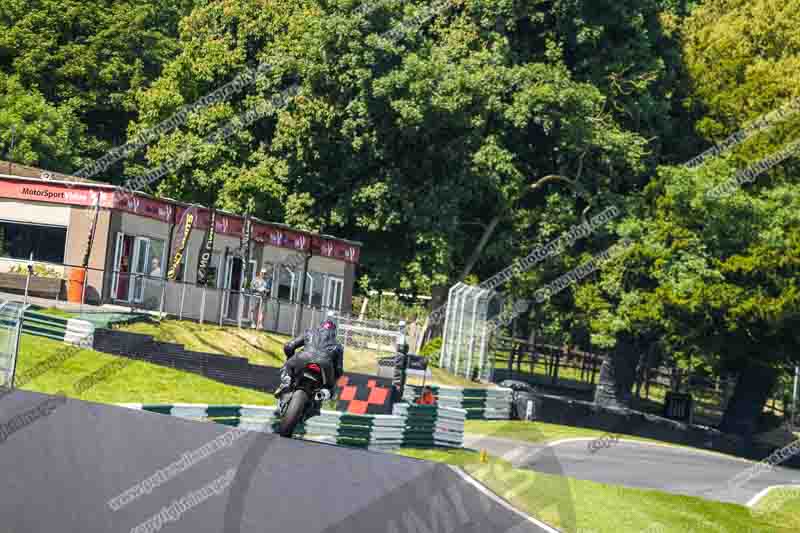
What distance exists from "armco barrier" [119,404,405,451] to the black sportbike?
7.18 ft

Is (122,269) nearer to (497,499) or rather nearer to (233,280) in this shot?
(233,280)

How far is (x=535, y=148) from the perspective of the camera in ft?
147

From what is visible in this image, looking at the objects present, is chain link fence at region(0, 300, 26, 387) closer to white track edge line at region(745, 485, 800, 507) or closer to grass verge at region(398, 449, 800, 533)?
grass verge at region(398, 449, 800, 533)

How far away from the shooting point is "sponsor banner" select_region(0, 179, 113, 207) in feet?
103

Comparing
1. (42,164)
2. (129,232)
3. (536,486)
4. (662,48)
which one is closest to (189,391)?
(129,232)

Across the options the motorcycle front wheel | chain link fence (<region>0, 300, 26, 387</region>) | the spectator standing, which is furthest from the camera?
the spectator standing

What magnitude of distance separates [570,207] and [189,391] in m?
22.8

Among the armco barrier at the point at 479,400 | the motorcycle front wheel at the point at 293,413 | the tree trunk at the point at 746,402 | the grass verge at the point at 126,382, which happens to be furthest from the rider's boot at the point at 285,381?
the tree trunk at the point at 746,402

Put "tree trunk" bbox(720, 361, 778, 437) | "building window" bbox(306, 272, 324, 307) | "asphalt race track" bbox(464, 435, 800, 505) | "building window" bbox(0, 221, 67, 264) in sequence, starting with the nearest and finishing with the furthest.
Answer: "asphalt race track" bbox(464, 435, 800, 505)
"building window" bbox(0, 221, 67, 264)
"building window" bbox(306, 272, 324, 307)
"tree trunk" bbox(720, 361, 778, 437)

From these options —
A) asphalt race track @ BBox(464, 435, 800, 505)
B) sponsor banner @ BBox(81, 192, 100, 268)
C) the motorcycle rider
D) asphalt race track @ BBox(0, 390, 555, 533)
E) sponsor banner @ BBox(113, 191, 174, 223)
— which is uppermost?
sponsor banner @ BBox(113, 191, 174, 223)

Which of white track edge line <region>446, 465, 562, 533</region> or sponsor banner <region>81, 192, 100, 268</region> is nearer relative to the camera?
white track edge line <region>446, 465, 562, 533</region>

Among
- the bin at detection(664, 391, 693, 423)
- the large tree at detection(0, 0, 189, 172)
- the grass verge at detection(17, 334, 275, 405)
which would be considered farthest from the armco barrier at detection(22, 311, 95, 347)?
the large tree at detection(0, 0, 189, 172)

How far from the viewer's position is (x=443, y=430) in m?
23.7

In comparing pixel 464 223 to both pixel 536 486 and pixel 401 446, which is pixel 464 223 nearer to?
pixel 401 446
